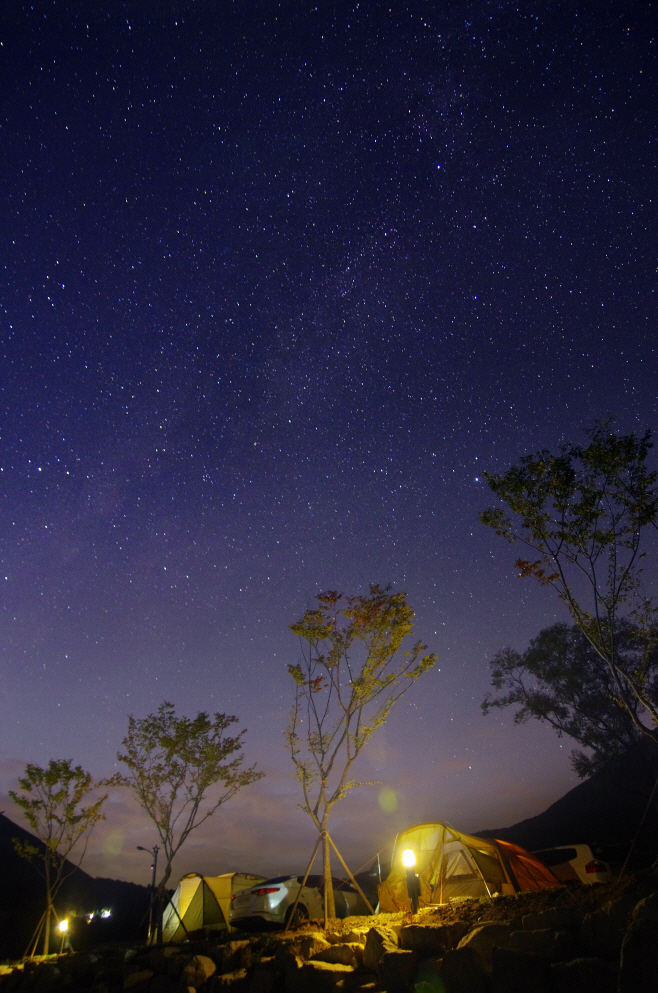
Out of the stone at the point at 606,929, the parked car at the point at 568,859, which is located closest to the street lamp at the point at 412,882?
the stone at the point at 606,929

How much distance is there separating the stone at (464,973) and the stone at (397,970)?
0.72 metres

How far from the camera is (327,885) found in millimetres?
14039

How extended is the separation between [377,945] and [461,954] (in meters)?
2.35

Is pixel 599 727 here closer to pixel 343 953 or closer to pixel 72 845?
pixel 343 953

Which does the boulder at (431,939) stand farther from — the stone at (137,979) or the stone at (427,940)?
the stone at (137,979)

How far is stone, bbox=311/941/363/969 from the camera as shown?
966 centimetres

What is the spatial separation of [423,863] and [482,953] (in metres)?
10.5

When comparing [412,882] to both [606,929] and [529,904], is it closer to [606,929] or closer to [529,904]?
[529,904]

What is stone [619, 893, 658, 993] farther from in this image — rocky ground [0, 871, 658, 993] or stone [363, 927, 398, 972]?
stone [363, 927, 398, 972]

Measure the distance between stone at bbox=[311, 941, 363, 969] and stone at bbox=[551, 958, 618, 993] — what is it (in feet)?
15.3

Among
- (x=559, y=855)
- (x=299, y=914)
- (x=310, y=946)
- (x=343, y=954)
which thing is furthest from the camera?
(x=559, y=855)

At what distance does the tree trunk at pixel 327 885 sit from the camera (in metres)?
13.7

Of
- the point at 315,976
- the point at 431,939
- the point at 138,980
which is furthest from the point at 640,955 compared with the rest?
the point at 138,980

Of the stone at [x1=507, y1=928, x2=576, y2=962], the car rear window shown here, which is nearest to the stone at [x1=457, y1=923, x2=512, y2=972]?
the stone at [x1=507, y1=928, x2=576, y2=962]
